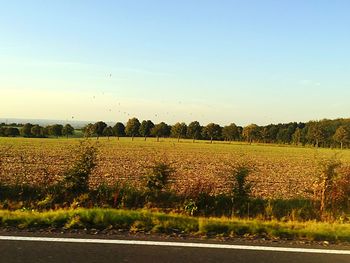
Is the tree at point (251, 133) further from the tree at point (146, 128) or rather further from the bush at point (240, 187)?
the bush at point (240, 187)

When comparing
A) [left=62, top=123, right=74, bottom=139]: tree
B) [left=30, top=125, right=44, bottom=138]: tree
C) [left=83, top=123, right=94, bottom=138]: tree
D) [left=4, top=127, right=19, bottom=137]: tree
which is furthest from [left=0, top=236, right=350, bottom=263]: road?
[left=30, top=125, right=44, bottom=138]: tree

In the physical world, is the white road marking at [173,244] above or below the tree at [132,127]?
below

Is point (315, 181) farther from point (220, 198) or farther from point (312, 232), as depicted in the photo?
point (312, 232)

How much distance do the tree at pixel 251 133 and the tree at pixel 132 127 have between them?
3529 cm

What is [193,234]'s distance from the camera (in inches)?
257

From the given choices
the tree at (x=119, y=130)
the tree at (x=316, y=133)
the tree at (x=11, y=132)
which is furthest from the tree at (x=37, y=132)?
the tree at (x=316, y=133)

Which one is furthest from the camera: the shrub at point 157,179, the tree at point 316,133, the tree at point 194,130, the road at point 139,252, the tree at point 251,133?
the tree at point 251,133

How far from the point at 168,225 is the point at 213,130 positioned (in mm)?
124109

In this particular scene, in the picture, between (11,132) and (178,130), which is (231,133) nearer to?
(178,130)

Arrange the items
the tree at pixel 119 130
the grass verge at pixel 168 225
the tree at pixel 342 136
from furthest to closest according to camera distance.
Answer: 1. the tree at pixel 119 130
2. the tree at pixel 342 136
3. the grass verge at pixel 168 225

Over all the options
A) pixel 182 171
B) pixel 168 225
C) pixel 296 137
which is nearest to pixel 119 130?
pixel 296 137

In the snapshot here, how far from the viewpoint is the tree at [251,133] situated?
134 m

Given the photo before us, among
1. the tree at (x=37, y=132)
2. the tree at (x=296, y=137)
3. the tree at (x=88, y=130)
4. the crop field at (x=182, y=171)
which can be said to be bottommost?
the crop field at (x=182, y=171)

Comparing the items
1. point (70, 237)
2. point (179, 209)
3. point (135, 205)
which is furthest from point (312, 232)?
point (135, 205)
